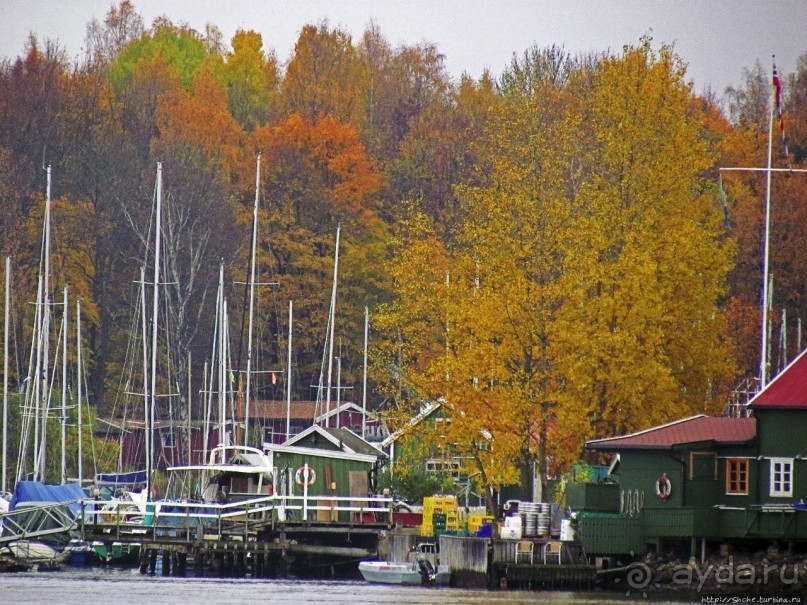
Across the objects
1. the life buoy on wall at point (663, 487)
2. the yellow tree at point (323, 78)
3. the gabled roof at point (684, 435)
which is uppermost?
the yellow tree at point (323, 78)

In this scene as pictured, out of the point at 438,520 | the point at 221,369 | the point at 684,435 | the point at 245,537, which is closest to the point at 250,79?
the point at 221,369

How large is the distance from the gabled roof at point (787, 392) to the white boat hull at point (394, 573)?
1017cm

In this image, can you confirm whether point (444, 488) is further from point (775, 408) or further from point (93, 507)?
point (775, 408)

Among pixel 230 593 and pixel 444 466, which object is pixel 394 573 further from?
pixel 444 466

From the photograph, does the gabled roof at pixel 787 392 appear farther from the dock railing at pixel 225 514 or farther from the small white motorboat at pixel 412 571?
the dock railing at pixel 225 514

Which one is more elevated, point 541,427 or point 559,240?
point 559,240

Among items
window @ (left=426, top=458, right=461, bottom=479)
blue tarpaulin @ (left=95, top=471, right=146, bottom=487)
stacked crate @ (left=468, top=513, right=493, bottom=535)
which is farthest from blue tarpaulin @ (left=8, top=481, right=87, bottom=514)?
blue tarpaulin @ (left=95, top=471, right=146, bottom=487)

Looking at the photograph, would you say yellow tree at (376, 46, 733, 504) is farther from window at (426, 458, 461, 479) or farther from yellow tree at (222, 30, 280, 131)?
yellow tree at (222, 30, 280, 131)

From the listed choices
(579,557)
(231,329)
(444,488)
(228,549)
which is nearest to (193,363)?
(231,329)

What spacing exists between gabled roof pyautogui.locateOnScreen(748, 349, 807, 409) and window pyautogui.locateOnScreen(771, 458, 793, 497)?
1510 millimetres

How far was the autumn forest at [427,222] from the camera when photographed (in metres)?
57.7

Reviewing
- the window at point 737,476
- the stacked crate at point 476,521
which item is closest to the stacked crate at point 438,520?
the stacked crate at point 476,521

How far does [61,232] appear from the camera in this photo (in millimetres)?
101062

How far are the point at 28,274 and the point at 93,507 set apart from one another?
37.1m
